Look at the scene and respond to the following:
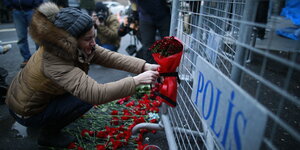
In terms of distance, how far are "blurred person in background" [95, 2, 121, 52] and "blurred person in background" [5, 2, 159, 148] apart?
2.45 meters

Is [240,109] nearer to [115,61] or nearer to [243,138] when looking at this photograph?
[243,138]

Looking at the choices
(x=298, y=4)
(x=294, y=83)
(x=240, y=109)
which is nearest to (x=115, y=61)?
(x=240, y=109)

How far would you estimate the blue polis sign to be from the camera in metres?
0.64

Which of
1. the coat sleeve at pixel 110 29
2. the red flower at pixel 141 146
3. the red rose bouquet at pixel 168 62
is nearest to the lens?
the red rose bouquet at pixel 168 62

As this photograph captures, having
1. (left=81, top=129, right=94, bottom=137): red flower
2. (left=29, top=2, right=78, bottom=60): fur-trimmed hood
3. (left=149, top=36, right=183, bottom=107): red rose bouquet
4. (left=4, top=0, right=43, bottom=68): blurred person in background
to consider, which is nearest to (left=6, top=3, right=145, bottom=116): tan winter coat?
(left=29, top=2, right=78, bottom=60): fur-trimmed hood

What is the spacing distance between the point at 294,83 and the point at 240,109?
332 cm

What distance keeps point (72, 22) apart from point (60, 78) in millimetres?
396

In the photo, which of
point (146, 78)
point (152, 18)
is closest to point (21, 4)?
point (152, 18)

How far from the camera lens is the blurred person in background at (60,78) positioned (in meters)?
1.45

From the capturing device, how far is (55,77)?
4.85 feet

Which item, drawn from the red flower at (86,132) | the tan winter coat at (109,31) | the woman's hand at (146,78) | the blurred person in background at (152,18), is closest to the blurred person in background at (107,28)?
the tan winter coat at (109,31)

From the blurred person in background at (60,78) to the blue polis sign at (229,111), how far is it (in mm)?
535

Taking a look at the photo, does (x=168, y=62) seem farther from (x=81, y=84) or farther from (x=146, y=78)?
(x=81, y=84)

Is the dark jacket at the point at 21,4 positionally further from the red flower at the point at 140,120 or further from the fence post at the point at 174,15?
the fence post at the point at 174,15
